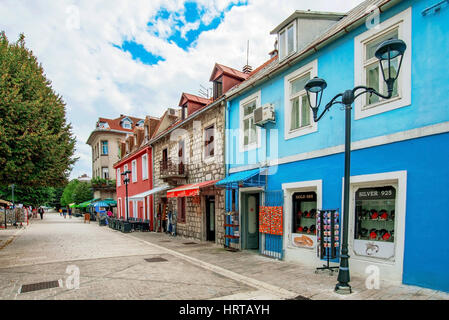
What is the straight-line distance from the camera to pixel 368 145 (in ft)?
21.8

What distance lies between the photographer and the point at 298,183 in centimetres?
852

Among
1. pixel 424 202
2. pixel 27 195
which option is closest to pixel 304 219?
pixel 424 202

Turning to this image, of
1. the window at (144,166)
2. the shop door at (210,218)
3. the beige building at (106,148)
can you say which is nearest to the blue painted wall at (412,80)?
the shop door at (210,218)

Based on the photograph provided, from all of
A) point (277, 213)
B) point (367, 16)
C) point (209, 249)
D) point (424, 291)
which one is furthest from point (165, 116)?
point (424, 291)

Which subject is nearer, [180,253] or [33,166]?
[180,253]

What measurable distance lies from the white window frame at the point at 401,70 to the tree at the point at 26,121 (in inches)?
461

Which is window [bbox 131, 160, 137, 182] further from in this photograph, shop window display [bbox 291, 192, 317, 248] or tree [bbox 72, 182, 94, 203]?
tree [bbox 72, 182, 94, 203]

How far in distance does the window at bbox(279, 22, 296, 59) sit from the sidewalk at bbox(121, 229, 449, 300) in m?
6.82

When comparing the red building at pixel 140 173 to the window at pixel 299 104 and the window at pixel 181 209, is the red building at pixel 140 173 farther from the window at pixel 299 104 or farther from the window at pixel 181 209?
the window at pixel 299 104

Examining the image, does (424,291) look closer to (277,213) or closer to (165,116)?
(277,213)

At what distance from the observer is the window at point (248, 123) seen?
10.7 metres

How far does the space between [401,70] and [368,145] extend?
5.66ft

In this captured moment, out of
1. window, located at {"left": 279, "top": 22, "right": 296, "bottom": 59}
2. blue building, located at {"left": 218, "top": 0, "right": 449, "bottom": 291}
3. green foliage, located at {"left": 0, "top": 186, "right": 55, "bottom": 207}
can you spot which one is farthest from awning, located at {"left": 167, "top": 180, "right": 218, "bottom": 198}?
green foliage, located at {"left": 0, "top": 186, "right": 55, "bottom": 207}
